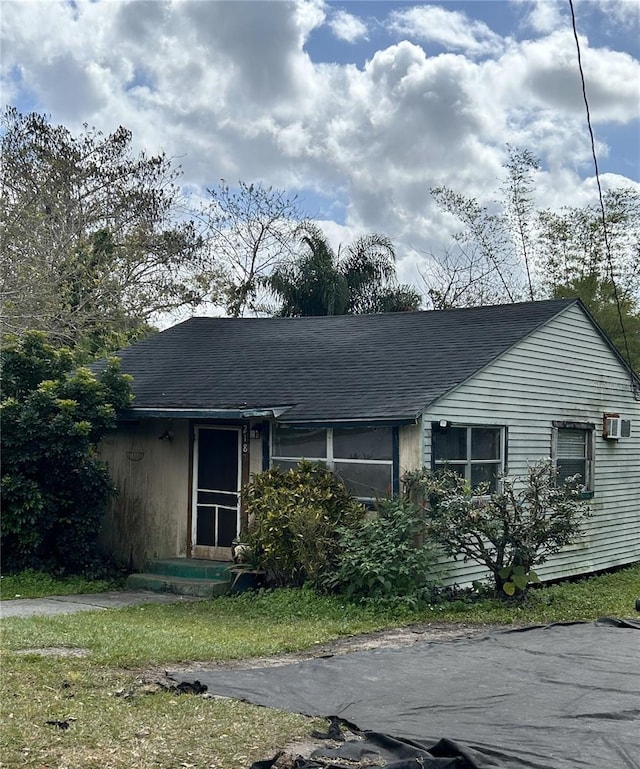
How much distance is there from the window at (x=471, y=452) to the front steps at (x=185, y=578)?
3156 mm

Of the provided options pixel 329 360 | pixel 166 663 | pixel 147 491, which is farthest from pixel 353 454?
pixel 166 663

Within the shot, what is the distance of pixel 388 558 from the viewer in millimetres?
10414

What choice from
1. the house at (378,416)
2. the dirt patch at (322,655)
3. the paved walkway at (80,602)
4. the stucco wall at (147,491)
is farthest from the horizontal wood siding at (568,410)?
the stucco wall at (147,491)

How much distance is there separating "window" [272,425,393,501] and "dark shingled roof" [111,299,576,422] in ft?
1.25

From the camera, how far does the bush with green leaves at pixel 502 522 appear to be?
34.7 feet

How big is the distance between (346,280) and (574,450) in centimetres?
1178

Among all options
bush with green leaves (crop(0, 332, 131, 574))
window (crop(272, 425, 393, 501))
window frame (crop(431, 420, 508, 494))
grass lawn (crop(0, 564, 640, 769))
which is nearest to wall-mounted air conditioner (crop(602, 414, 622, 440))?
grass lawn (crop(0, 564, 640, 769))

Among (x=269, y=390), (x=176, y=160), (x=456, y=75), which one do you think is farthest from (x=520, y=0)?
(x=176, y=160)

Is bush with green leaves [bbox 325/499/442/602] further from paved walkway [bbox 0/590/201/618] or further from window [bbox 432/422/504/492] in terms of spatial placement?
paved walkway [bbox 0/590/201/618]

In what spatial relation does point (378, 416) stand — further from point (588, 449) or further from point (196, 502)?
point (588, 449)

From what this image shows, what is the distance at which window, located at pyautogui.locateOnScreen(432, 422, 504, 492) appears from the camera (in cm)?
1159

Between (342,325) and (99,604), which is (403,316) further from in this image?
(99,604)

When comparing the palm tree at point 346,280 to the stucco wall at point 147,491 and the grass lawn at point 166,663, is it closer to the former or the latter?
the stucco wall at point 147,491

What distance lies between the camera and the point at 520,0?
1095 cm
